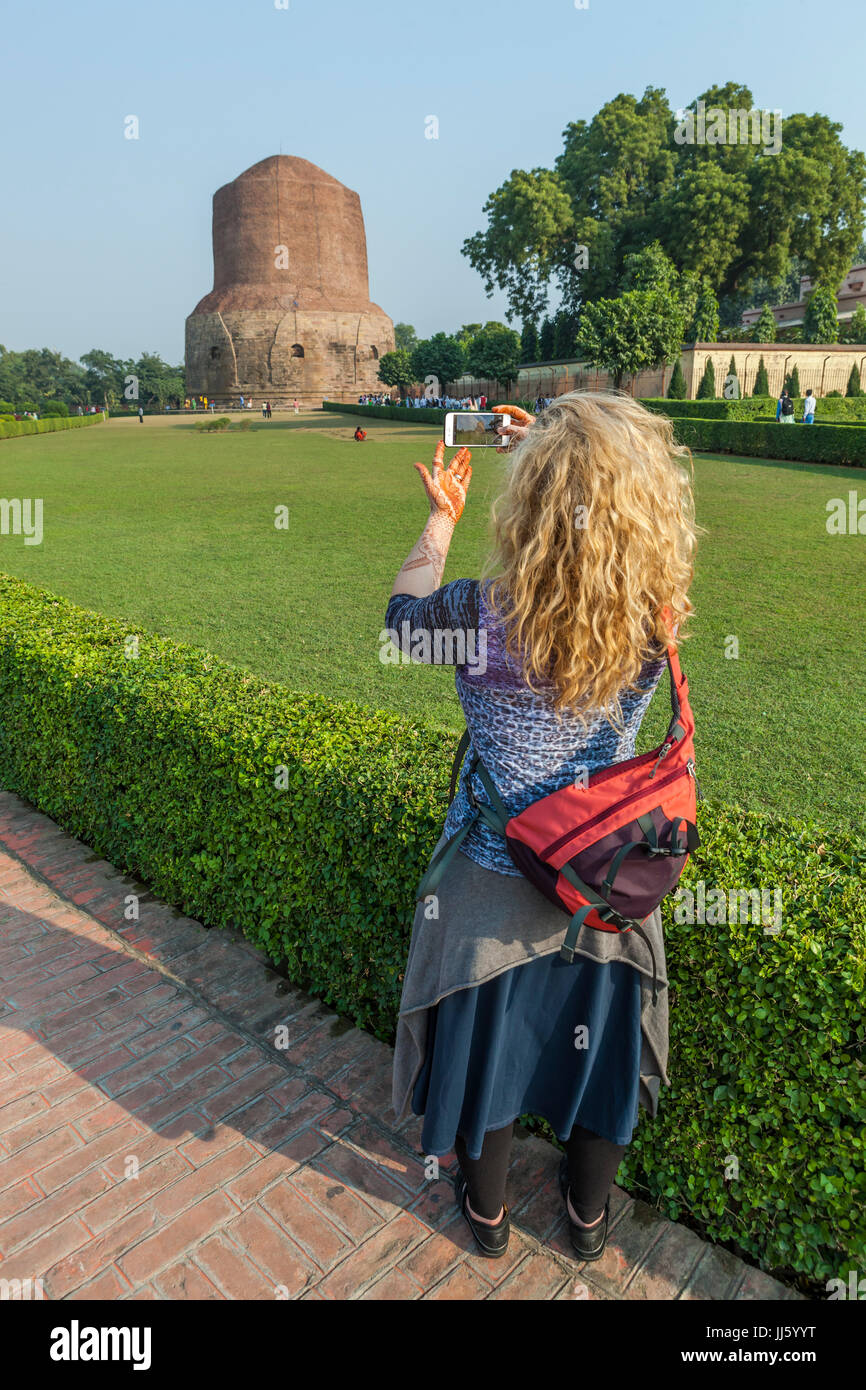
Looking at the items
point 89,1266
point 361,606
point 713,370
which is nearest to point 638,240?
point 713,370

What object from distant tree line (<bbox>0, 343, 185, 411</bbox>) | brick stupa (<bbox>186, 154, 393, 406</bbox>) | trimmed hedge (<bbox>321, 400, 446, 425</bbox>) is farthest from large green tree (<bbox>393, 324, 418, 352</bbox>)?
trimmed hedge (<bbox>321, 400, 446, 425</bbox>)

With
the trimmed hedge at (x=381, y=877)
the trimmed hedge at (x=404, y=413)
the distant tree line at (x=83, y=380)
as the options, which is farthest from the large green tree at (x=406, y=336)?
the trimmed hedge at (x=381, y=877)

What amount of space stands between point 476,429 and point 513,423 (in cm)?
10

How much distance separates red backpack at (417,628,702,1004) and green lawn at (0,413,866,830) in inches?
26.7

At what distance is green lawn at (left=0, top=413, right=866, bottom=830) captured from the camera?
525 cm

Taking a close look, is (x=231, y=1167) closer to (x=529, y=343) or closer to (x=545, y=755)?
(x=545, y=755)

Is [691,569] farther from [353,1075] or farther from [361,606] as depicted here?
[361,606]

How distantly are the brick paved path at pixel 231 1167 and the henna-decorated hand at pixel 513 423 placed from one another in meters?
2.08

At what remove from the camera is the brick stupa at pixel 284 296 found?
2122 inches

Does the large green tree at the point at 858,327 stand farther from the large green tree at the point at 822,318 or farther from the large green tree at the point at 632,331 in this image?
the large green tree at the point at 632,331

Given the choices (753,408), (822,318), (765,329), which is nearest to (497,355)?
(765,329)

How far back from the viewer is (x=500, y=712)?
1728 mm

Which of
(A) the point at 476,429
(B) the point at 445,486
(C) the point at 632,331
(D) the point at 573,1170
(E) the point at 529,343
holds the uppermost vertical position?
(E) the point at 529,343

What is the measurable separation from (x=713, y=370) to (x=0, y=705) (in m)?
35.7
